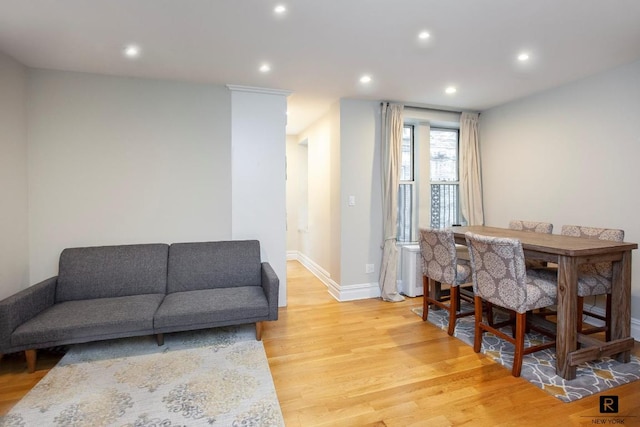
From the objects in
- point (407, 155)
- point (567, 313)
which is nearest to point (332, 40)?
point (407, 155)

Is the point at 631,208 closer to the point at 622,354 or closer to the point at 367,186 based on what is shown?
the point at 622,354

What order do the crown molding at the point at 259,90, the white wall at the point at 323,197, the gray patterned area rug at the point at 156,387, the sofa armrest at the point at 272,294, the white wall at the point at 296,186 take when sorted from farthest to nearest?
1. the white wall at the point at 296,186
2. the white wall at the point at 323,197
3. the crown molding at the point at 259,90
4. the sofa armrest at the point at 272,294
5. the gray patterned area rug at the point at 156,387

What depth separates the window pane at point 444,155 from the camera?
15.5 feet

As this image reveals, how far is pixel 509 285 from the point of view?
2434mm

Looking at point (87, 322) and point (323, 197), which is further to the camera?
point (323, 197)

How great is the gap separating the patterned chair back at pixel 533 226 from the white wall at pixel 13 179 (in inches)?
199

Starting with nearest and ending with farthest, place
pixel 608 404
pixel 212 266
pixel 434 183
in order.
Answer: pixel 608 404 < pixel 212 266 < pixel 434 183

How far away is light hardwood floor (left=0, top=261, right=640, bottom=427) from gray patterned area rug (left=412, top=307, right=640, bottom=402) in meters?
0.07

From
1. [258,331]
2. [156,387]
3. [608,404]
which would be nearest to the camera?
[608,404]

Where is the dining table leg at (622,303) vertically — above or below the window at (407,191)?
below

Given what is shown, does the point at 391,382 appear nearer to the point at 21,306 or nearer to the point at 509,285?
the point at 509,285

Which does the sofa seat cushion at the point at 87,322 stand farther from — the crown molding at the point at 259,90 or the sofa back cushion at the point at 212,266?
the crown molding at the point at 259,90

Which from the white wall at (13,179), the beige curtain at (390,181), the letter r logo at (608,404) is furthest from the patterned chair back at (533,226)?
the white wall at (13,179)

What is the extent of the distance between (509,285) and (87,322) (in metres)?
3.20
